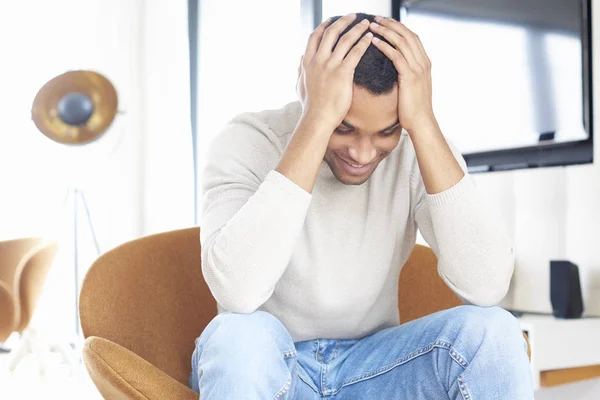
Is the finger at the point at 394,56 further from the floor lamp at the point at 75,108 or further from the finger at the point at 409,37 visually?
the floor lamp at the point at 75,108

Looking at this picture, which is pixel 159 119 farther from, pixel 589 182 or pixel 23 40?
pixel 589 182

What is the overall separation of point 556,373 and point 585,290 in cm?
33

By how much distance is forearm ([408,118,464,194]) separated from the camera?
1211mm

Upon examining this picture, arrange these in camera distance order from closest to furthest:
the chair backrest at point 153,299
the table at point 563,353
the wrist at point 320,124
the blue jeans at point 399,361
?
the blue jeans at point 399,361 → the wrist at point 320,124 → the chair backrest at point 153,299 → the table at point 563,353

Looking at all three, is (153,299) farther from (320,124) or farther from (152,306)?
(320,124)

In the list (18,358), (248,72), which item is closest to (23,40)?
(248,72)

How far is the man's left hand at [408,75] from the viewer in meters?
1.23

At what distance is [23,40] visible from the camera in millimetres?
4742

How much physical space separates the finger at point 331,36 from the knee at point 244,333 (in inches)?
18.5

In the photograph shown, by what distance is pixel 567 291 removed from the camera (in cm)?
209

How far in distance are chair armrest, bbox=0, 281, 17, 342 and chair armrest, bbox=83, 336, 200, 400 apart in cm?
233

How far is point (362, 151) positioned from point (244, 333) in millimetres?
411

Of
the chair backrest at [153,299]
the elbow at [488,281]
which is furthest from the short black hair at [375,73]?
the chair backrest at [153,299]

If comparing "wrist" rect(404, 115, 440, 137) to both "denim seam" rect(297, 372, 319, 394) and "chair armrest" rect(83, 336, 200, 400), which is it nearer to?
"denim seam" rect(297, 372, 319, 394)
